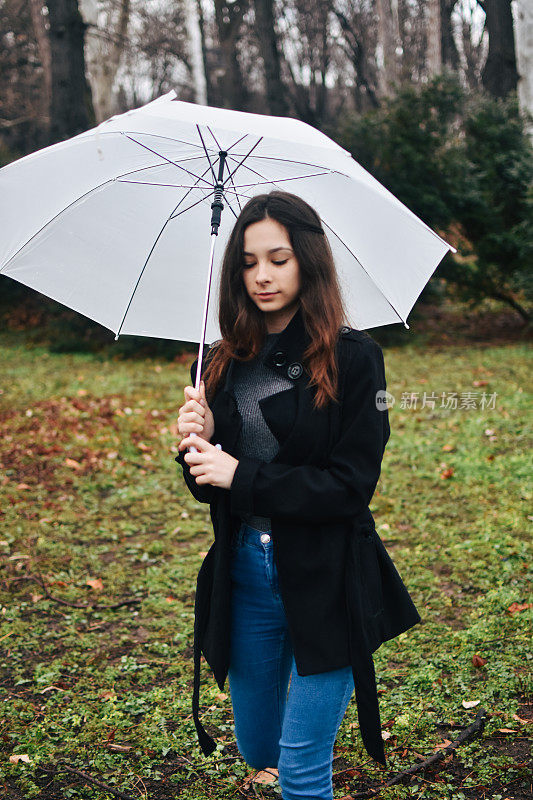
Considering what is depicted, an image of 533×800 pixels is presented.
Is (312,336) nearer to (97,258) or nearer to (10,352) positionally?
(97,258)

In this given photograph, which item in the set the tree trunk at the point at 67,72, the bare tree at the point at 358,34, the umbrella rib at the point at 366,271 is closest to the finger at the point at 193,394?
the umbrella rib at the point at 366,271

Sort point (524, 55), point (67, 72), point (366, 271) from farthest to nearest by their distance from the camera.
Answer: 1. point (67, 72)
2. point (524, 55)
3. point (366, 271)

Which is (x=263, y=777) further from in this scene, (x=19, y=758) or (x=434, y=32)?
(x=434, y=32)

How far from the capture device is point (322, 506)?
2.09 m

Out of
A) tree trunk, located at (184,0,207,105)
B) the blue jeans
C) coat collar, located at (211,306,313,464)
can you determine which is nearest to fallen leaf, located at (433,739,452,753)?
the blue jeans

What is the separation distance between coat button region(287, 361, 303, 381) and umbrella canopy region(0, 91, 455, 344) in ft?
1.79

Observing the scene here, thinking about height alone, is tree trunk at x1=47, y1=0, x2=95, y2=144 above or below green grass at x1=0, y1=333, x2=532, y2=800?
above

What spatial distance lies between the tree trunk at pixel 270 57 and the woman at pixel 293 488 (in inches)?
639

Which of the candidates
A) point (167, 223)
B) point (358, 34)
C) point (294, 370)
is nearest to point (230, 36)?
point (358, 34)

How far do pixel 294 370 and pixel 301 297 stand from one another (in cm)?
22

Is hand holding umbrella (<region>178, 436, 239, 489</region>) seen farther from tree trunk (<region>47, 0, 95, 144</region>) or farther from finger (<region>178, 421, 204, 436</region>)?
tree trunk (<region>47, 0, 95, 144</region>)

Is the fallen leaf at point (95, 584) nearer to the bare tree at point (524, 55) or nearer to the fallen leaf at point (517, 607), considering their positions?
the fallen leaf at point (517, 607)

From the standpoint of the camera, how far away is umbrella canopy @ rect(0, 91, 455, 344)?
8.55 feet
